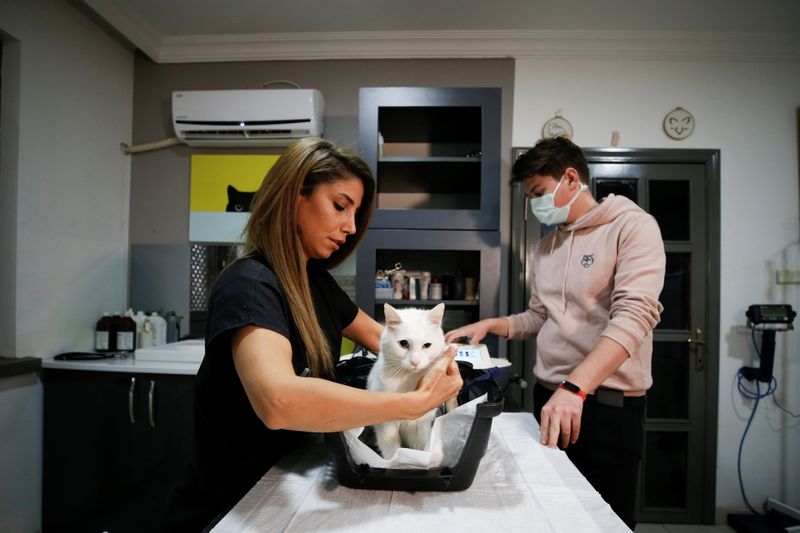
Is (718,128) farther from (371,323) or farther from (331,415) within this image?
(331,415)

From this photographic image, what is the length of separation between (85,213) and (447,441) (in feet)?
8.39

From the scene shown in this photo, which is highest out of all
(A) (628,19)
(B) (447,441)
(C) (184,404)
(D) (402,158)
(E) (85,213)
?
(A) (628,19)

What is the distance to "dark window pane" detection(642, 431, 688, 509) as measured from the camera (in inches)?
97.3

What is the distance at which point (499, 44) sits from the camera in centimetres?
251

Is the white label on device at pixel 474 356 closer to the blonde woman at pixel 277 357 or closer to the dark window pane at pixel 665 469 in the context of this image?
the blonde woman at pixel 277 357

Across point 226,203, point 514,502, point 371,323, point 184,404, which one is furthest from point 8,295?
point 514,502

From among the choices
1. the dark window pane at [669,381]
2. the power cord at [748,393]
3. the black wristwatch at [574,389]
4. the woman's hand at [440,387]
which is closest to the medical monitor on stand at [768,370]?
the power cord at [748,393]

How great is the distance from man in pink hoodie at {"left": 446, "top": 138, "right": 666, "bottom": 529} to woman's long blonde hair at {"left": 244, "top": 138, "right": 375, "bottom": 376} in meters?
0.58

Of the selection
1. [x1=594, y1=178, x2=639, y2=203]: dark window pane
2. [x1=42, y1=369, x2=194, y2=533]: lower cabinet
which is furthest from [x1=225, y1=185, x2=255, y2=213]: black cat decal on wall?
[x1=594, y1=178, x2=639, y2=203]: dark window pane

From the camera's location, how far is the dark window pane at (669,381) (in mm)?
2475

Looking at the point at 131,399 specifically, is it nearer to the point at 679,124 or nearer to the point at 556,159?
the point at 556,159

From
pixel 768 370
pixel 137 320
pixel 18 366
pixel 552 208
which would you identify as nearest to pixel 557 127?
pixel 552 208

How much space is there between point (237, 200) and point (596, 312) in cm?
219

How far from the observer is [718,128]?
2506 millimetres
